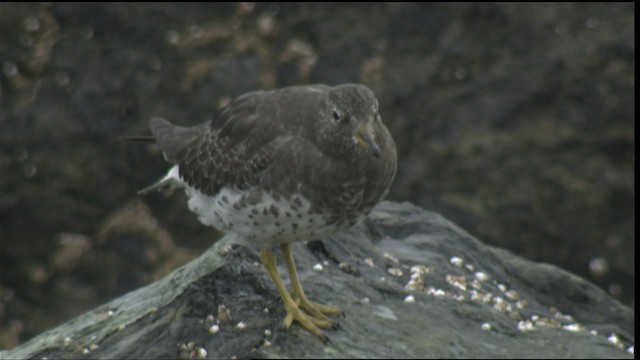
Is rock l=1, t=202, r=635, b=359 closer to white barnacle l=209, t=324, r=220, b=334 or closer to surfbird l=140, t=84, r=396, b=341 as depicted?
white barnacle l=209, t=324, r=220, b=334

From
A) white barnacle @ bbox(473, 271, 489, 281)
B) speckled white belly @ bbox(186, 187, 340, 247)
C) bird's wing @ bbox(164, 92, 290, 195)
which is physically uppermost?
bird's wing @ bbox(164, 92, 290, 195)

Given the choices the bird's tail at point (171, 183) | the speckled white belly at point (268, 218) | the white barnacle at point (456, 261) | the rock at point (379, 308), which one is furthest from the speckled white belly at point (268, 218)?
the white barnacle at point (456, 261)

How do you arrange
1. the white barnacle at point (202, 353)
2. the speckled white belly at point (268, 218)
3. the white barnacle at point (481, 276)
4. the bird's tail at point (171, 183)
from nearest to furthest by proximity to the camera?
1. the white barnacle at point (202, 353)
2. the speckled white belly at point (268, 218)
3. the bird's tail at point (171, 183)
4. the white barnacle at point (481, 276)

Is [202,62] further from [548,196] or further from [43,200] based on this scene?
[548,196]

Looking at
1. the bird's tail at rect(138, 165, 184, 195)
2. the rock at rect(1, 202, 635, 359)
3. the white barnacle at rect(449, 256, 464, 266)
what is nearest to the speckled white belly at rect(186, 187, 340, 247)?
the rock at rect(1, 202, 635, 359)

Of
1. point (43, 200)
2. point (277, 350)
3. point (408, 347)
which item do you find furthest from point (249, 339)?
point (43, 200)

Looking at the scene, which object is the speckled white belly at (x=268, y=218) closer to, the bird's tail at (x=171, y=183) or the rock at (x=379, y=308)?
A: the rock at (x=379, y=308)
